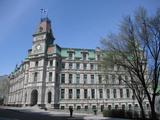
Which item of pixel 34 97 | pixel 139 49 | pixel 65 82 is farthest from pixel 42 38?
pixel 139 49

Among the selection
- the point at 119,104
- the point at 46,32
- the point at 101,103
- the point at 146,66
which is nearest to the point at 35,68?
the point at 46,32

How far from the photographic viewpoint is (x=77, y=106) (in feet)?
179

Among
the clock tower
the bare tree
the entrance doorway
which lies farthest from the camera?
the clock tower

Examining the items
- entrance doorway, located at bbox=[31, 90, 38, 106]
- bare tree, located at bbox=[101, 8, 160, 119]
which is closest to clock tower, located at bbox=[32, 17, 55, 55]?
entrance doorway, located at bbox=[31, 90, 38, 106]

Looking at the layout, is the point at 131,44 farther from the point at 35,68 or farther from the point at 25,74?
the point at 25,74

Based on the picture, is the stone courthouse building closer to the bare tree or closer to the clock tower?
the clock tower

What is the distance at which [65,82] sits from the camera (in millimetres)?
55812

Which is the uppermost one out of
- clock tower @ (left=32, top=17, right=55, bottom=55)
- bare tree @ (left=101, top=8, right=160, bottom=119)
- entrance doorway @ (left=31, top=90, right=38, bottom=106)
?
clock tower @ (left=32, top=17, right=55, bottom=55)

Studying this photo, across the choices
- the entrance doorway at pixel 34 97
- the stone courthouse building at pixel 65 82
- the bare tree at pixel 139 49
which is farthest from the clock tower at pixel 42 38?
the bare tree at pixel 139 49

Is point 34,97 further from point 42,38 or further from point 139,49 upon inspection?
point 139,49

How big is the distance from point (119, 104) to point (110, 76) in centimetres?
2999

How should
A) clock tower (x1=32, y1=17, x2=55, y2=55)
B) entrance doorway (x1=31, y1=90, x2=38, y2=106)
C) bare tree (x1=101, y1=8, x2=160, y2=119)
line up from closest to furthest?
bare tree (x1=101, y1=8, x2=160, y2=119)
entrance doorway (x1=31, y1=90, x2=38, y2=106)
clock tower (x1=32, y1=17, x2=55, y2=55)

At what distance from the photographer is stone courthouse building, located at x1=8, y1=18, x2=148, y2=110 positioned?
5419 cm

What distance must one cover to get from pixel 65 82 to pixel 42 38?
14.8 meters
